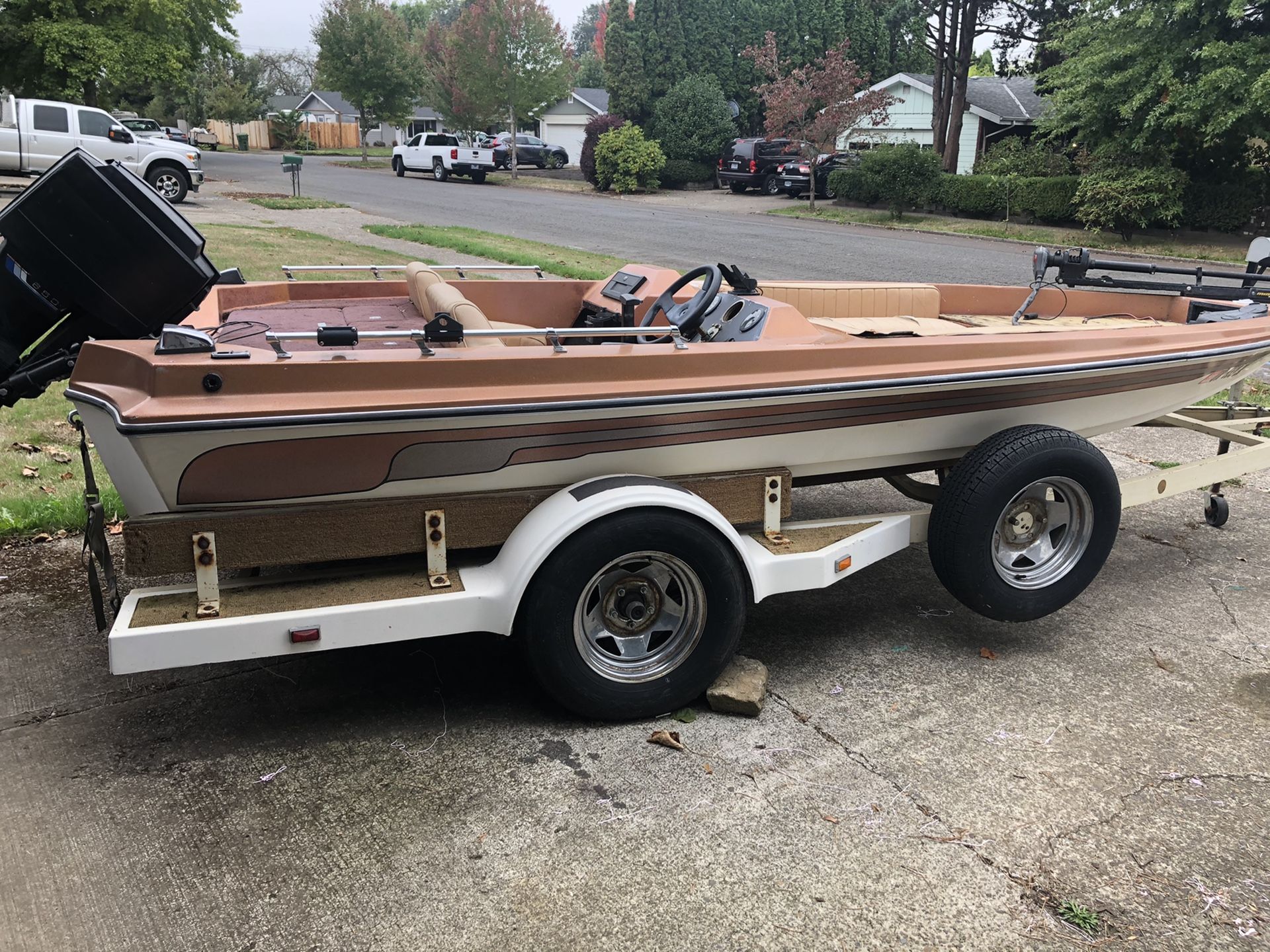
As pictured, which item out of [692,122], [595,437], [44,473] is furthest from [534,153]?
[595,437]

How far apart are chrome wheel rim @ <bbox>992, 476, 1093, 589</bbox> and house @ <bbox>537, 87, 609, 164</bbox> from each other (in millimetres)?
47132

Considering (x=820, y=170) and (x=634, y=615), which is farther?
(x=820, y=170)

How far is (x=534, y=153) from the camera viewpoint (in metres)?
37.2

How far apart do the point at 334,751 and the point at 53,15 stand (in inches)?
1009

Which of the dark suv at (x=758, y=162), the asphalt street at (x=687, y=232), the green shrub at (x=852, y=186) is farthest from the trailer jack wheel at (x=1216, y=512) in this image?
the dark suv at (x=758, y=162)

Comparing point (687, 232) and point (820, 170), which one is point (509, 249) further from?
point (820, 170)

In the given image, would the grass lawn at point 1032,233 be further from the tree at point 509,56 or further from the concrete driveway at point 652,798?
the concrete driveway at point 652,798

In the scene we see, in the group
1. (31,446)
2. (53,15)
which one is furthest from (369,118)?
(31,446)

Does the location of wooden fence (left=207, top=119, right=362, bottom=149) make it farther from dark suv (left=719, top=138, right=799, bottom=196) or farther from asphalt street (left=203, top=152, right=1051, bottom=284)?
dark suv (left=719, top=138, right=799, bottom=196)

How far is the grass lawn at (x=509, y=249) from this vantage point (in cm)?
1185

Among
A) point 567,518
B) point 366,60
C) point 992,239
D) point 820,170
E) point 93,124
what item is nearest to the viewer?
point 567,518

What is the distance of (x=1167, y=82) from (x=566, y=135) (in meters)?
34.4

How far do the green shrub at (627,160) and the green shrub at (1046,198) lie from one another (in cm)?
1108

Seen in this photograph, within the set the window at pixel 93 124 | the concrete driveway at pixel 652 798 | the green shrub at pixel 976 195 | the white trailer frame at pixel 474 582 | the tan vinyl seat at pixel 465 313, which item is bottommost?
the concrete driveway at pixel 652 798
